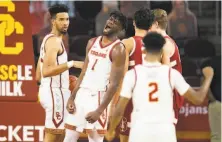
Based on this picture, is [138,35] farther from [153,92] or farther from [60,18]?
[153,92]

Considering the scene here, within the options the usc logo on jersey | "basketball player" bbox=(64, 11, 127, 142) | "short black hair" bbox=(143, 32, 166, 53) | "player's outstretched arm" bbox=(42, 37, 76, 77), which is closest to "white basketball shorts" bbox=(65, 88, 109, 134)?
"basketball player" bbox=(64, 11, 127, 142)

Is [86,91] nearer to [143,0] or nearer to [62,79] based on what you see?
[62,79]

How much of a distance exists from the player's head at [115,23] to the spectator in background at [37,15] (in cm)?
492

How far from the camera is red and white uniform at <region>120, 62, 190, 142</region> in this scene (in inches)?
289

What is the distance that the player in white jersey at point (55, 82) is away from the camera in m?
9.52

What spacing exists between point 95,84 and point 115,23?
68 cm

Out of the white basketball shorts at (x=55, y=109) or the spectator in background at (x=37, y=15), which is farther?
the spectator in background at (x=37, y=15)

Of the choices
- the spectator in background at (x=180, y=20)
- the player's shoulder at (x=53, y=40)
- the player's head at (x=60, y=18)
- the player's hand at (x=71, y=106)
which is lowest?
the player's hand at (x=71, y=106)

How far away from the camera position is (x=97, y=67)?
8.98 metres

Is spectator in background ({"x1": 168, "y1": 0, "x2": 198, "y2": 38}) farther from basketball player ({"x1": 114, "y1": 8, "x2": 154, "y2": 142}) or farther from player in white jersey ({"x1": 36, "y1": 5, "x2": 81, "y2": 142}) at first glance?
basketball player ({"x1": 114, "y1": 8, "x2": 154, "y2": 142})

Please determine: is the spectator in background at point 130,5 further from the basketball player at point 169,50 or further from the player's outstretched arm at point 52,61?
the player's outstretched arm at point 52,61

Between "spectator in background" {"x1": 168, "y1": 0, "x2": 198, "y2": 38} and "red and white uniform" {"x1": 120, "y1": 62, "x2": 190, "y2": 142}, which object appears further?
"spectator in background" {"x1": 168, "y1": 0, "x2": 198, "y2": 38}

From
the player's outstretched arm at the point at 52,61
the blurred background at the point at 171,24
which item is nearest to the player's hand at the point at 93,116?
the player's outstretched arm at the point at 52,61

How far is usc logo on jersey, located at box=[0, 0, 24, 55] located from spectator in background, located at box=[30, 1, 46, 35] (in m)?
2.34
